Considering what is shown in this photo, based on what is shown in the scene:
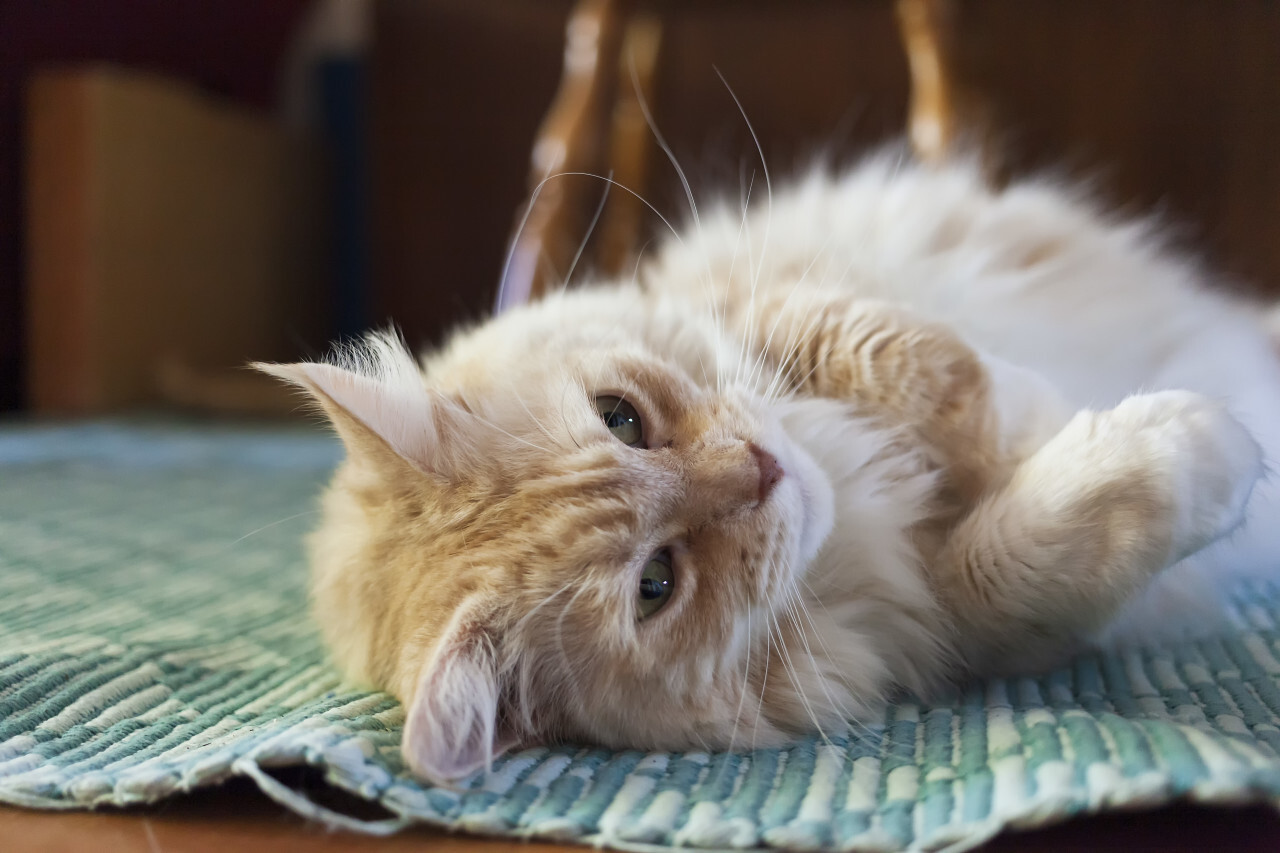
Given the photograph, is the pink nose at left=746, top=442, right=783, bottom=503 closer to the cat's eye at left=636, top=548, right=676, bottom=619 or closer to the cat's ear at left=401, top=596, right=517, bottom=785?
the cat's eye at left=636, top=548, right=676, bottom=619

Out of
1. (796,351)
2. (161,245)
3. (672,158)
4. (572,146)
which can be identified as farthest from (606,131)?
(161,245)

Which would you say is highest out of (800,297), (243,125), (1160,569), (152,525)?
(243,125)

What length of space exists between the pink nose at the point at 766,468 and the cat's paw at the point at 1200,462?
34 centimetres

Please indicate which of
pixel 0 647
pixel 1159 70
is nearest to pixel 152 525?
pixel 0 647

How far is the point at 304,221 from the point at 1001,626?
3.58 meters

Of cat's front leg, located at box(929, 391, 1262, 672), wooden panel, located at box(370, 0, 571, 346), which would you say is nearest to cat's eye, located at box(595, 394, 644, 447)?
cat's front leg, located at box(929, 391, 1262, 672)

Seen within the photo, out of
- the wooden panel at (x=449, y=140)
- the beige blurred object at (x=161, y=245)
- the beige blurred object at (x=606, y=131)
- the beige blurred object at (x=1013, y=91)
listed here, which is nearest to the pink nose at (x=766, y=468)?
the beige blurred object at (x=606, y=131)

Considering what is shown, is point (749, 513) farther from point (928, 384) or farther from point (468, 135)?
point (468, 135)

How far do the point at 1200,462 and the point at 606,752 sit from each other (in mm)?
629

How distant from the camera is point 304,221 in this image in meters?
3.90

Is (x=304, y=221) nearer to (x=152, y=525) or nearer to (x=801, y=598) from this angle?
(x=152, y=525)

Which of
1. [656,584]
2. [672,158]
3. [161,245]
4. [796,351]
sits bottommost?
[656,584]

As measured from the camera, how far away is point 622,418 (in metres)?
1.04

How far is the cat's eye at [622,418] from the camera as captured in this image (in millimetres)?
1032
